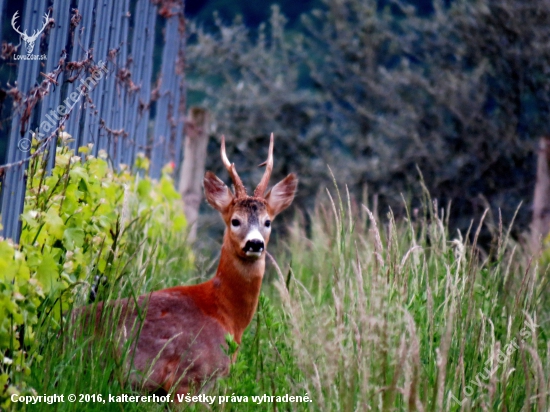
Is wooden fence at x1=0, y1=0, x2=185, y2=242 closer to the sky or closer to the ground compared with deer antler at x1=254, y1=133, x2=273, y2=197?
closer to the sky

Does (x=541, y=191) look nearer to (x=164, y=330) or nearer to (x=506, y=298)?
(x=506, y=298)

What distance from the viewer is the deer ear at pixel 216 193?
4.47 m

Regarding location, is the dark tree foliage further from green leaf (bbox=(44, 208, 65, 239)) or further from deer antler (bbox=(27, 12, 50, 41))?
green leaf (bbox=(44, 208, 65, 239))

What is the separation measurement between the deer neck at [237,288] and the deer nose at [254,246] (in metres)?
0.17

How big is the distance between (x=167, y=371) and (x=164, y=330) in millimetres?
203

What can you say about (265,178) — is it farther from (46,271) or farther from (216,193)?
(46,271)

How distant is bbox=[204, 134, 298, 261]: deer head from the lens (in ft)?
13.4

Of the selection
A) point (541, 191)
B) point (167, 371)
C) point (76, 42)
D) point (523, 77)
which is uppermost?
point (523, 77)

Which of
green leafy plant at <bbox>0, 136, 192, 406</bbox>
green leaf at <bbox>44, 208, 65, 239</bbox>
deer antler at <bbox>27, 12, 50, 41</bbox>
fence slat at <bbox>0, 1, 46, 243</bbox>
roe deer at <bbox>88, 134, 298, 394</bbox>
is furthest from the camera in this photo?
roe deer at <bbox>88, 134, 298, 394</bbox>

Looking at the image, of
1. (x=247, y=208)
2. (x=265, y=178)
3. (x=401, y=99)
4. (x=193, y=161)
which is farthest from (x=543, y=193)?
(x=247, y=208)

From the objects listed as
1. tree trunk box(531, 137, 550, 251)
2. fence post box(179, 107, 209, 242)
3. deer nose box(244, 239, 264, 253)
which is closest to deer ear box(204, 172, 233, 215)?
deer nose box(244, 239, 264, 253)

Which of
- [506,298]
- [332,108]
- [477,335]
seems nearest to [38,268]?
[477,335]

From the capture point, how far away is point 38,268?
3230mm

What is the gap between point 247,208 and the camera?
167 inches
